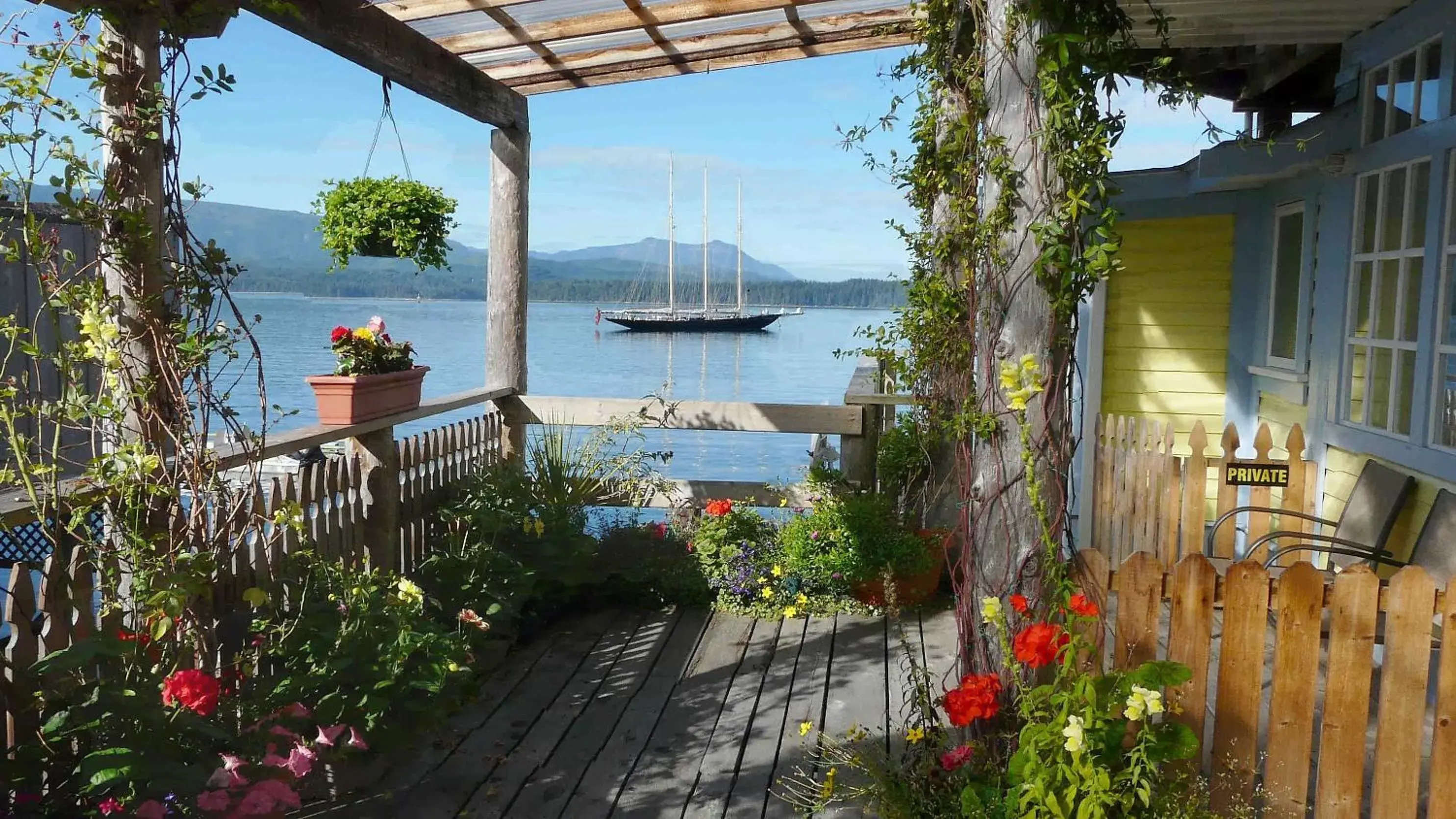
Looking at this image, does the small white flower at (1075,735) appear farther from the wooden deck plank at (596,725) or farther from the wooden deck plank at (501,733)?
the wooden deck plank at (501,733)

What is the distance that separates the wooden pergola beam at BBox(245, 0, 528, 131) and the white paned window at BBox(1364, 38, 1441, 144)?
3720 millimetres

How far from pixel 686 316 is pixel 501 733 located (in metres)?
30.8

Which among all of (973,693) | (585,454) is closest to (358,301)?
(585,454)

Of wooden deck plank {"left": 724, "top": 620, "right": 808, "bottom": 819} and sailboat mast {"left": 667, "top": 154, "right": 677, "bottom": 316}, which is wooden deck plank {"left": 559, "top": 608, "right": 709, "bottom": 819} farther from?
sailboat mast {"left": 667, "top": 154, "right": 677, "bottom": 316}

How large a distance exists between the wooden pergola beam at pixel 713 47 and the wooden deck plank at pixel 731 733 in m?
2.57

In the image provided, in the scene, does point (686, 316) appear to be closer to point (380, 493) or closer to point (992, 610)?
point (380, 493)

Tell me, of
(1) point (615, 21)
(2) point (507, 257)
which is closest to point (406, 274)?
(2) point (507, 257)

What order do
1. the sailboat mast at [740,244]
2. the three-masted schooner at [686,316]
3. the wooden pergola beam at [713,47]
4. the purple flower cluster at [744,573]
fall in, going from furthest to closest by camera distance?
the three-masted schooner at [686,316] < the sailboat mast at [740,244] < the purple flower cluster at [744,573] < the wooden pergola beam at [713,47]

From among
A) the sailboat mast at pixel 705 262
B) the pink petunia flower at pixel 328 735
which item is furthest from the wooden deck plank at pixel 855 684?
the sailboat mast at pixel 705 262

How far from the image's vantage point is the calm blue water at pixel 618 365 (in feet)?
15.3

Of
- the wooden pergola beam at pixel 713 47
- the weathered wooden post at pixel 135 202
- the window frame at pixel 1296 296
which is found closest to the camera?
the weathered wooden post at pixel 135 202

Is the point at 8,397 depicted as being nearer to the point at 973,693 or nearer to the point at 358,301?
the point at 973,693

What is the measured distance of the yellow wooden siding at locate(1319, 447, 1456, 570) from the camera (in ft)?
12.5

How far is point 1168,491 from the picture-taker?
4.87 meters
